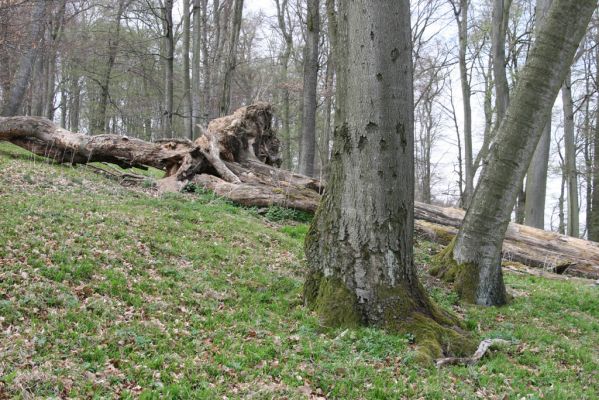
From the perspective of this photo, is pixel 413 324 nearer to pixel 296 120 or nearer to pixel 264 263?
pixel 264 263

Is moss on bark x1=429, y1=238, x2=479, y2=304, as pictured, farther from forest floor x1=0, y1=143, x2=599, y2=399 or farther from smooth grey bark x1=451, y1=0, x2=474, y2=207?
smooth grey bark x1=451, y1=0, x2=474, y2=207

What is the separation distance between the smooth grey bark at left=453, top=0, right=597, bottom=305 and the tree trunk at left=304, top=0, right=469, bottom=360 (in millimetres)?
2109

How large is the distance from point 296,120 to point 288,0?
8.83m

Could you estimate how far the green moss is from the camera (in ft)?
17.9

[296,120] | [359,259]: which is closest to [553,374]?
[359,259]

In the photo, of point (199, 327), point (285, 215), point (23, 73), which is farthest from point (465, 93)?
point (199, 327)

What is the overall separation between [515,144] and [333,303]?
386 cm

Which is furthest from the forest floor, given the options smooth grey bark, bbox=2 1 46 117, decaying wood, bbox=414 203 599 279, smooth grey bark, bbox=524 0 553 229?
smooth grey bark, bbox=2 1 46 117

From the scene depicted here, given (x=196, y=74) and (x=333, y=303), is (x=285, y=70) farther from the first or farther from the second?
(x=333, y=303)

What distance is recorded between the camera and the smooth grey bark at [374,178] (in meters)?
5.48

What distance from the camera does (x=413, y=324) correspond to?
5.39 m

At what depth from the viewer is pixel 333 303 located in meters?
5.58

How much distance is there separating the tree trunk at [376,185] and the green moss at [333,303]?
0.01 metres

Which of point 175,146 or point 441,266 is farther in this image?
point 175,146
